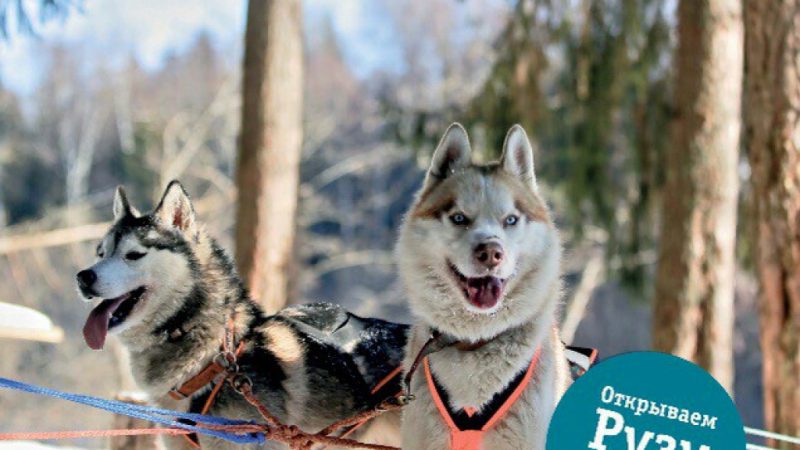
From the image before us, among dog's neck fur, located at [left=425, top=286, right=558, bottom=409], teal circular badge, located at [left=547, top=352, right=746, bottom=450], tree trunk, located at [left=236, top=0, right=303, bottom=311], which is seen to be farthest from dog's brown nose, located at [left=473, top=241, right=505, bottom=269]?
tree trunk, located at [left=236, top=0, right=303, bottom=311]

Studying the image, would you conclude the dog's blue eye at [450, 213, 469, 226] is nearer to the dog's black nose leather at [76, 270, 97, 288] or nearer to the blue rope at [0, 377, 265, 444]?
the blue rope at [0, 377, 265, 444]

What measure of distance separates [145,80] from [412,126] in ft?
66.6

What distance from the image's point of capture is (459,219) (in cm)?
→ 282

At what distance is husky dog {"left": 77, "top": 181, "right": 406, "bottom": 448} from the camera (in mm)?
3434

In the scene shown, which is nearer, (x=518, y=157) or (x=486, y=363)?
(x=486, y=363)

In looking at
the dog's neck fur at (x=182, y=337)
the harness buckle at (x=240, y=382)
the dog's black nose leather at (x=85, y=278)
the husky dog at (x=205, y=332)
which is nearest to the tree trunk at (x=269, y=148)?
the husky dog at (x=205, y=332)

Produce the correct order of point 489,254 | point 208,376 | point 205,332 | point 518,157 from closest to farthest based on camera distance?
point 489,254 < point 518,157 < point 208,376 < point 205,332

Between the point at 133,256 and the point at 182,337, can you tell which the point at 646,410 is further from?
the point at 133,256

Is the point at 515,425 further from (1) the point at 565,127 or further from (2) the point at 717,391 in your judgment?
(1) the point at 565,127

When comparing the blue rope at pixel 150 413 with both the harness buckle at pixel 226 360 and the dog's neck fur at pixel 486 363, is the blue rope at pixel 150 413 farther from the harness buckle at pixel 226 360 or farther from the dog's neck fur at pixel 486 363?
the dog's neck fur at pixel 486 363

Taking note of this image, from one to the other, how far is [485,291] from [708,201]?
469 cm

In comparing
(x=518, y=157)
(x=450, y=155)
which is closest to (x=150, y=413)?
(x=450, y=155)

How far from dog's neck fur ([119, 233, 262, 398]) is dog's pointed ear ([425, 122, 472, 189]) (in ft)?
3.69

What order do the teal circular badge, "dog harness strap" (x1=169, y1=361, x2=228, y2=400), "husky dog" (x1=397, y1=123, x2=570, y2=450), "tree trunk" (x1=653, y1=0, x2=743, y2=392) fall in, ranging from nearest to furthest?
the teal circular badge < "husky dog" (x1=397, y1=123, x2=570, y2=450) < "dog harness strap" (x1=169, y1=361, x2=228, y2=400) < "tree trunk" (x1=653, y1=0, x2=743, y2=392)
